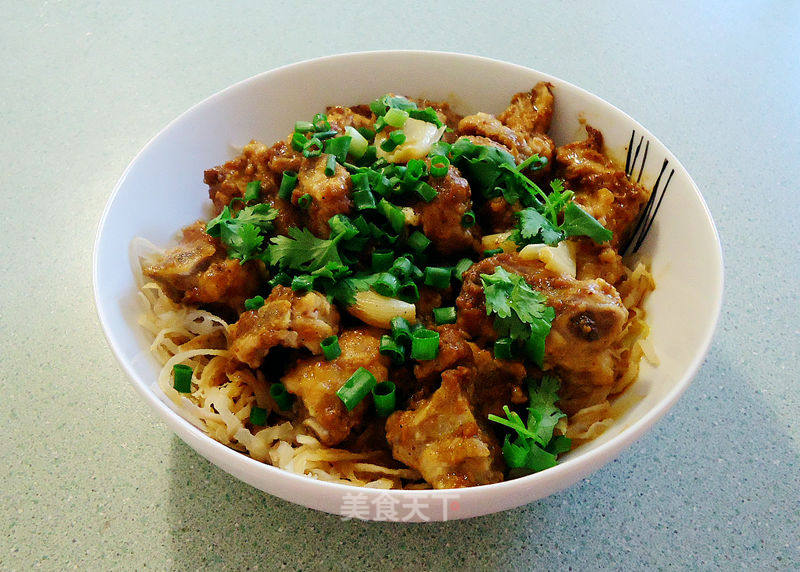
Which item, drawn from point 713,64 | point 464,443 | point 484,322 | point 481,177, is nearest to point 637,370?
point 484,322

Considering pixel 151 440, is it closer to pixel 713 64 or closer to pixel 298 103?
pixel 298 103

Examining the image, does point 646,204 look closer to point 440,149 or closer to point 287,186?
point 440,149

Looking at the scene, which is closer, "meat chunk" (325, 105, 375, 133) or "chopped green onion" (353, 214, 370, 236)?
"chopped green onion" (353, 214, 370, 236)

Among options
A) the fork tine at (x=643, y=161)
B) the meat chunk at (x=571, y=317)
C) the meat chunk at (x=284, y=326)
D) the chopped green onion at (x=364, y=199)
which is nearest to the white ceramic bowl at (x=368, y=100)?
the fork tine at (x=643, y=161)

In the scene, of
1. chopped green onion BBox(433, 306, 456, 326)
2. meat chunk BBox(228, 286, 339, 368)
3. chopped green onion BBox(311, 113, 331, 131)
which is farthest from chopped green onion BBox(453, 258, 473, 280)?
chopped green onion BBox(311, 113, 331, 131)

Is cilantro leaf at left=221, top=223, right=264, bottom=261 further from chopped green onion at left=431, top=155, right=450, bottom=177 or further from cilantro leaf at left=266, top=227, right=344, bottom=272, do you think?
chopped green onion at left=431, top=155, right=450, bottom=177

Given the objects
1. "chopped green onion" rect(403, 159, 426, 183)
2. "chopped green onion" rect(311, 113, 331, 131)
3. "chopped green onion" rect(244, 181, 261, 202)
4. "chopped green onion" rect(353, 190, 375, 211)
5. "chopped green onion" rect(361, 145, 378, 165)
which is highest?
"chopped green onion" rect(311, 113, 331, 131)

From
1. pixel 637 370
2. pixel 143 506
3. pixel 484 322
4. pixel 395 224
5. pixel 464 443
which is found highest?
pixel 395 224
